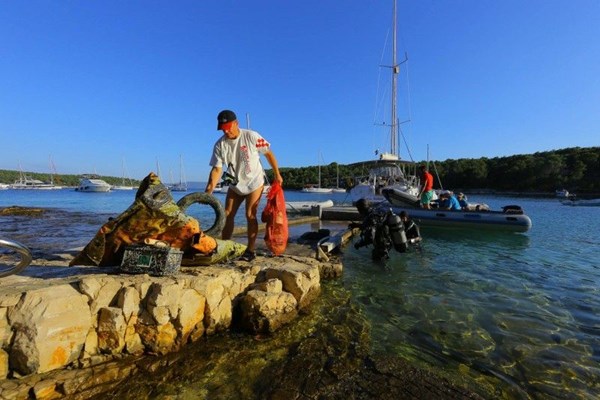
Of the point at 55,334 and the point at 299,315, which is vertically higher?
the point at 55,334

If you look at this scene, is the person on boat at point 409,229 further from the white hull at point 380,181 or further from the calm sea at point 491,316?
the white hull at point 380,181

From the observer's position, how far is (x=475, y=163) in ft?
305

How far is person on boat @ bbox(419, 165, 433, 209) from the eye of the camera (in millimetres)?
15250

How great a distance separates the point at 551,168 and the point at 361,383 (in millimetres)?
96562

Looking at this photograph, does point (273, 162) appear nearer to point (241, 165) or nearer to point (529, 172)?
point (241, 165)

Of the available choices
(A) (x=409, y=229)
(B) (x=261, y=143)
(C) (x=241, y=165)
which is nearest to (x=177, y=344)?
(C) (x=241, y=165)

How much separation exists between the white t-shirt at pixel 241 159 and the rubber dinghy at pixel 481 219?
11152 millimetres

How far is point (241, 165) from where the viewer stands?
4.88 metres

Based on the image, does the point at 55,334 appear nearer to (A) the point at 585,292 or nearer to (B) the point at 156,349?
(B) the point at 156,349

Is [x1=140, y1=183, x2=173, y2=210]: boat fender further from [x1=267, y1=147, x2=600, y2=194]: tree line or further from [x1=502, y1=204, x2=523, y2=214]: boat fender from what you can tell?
[x1=267, y1=147, x2=600, y2=194]: tree line

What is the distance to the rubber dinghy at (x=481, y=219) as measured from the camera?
1455 centimetres

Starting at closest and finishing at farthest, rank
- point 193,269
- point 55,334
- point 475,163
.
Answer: point 55,334 → point 193,269 → point 475,163

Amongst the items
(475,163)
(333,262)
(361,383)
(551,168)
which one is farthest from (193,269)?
(475,163)

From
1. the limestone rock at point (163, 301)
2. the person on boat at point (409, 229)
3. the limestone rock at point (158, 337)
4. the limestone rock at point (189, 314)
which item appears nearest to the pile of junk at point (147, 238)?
the limestone rock at point (163, 301)
